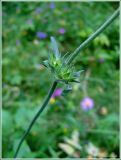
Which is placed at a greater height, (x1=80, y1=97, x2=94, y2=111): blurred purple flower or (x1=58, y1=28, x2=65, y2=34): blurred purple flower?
(x1=58, y1=28, x2=65, y2=34): blurred purple flower

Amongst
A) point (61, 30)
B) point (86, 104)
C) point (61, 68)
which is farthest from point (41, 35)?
point (61, 68)

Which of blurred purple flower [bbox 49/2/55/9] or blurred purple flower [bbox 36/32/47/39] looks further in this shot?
blurred purple flower [bbox 49/2/55/9]

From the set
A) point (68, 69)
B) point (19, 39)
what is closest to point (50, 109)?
point (19, 39)

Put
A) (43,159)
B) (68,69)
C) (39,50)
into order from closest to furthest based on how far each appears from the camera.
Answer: (68,69), (43,159), (39,50)

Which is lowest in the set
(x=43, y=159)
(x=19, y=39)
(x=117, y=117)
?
(x=43, y=159)

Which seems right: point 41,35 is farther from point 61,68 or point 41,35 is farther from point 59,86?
point 61,68

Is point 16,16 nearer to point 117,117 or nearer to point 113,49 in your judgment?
point 113,49

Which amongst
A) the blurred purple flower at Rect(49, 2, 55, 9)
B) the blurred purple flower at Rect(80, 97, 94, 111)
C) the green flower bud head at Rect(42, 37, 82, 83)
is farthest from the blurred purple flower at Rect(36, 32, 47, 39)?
the green flower bud head at Rect(42, 37, 82, 83)

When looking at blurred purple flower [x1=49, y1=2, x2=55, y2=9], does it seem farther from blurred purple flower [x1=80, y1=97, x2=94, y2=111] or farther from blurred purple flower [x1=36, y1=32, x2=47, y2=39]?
blurred purple flower [x1=80, y1=97, x2=94, y2=111]
